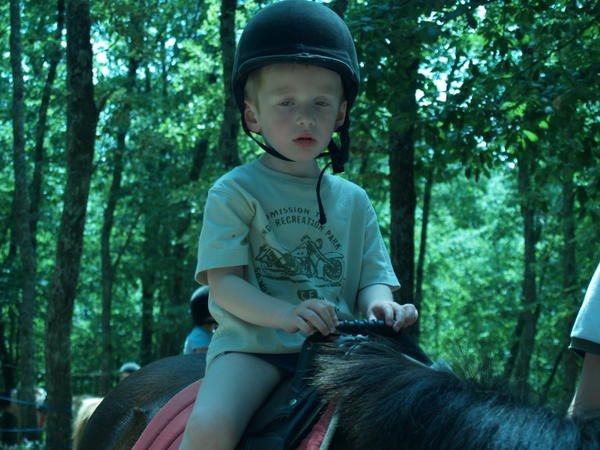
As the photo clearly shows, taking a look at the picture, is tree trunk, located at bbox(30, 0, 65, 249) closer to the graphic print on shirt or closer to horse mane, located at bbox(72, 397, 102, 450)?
horse mane, located at bbox(72, 397, 102, 450)

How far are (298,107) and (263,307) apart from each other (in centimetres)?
57

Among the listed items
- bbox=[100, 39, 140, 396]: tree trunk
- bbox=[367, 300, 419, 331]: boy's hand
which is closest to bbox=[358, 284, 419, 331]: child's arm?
bbox=[367, 300, 419, 331]: boy's hand

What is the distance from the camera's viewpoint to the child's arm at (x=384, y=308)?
7.80 ft

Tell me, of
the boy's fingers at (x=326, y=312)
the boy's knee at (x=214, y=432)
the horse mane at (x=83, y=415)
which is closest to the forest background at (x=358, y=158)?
the boy's fingers at (x=326, y=312)

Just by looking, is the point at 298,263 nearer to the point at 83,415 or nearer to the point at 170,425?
the point at 170,425

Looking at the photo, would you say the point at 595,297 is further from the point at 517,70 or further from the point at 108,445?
the point at 517,70

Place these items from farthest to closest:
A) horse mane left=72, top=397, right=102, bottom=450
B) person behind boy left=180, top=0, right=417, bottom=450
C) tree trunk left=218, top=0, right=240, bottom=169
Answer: tree trunk left=218, top=0, right=240, bottom=169
horse mane left=72, top=397, right=102, bottom=450
person behind boy left=180, top=0, right=417, bottom=450

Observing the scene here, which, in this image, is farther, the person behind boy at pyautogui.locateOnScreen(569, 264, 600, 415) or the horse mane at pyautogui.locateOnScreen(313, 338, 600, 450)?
the person behind boy at pyautogui.locateOnScreen(569, 264, 600, 415)

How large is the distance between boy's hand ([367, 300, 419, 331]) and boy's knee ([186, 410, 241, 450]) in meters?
0.47

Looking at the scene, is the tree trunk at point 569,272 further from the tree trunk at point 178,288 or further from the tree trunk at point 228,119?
the tree trunk at point 178,288

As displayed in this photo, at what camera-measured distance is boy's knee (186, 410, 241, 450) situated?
2311 millimetres

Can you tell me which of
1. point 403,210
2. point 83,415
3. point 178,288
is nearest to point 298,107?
point 83,415

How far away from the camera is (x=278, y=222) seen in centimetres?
260

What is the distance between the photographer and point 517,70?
730 centimetres
